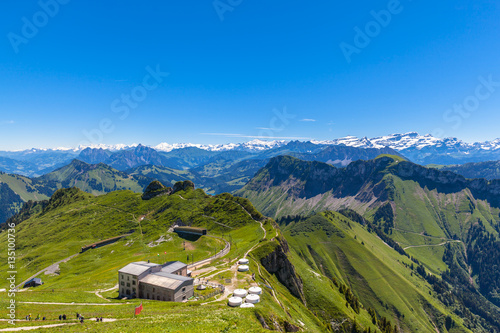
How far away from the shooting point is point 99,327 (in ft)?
155

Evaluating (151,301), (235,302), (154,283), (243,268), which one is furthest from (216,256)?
(235,302)

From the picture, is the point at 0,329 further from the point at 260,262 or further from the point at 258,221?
the point at 258,221

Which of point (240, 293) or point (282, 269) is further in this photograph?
point (282, 269)

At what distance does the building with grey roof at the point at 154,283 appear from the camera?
81.0m

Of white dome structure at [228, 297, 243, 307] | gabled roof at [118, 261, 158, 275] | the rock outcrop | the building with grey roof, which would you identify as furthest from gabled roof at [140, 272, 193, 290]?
the rock outcrop

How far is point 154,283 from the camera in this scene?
85.2 m

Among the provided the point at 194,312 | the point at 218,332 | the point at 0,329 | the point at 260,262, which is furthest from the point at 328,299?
the point at 0,329

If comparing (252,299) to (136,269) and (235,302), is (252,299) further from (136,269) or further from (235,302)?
(136,269)

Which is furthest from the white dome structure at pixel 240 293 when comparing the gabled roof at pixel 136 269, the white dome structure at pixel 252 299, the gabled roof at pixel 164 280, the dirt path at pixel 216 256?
the dirt path at pixel 216 256

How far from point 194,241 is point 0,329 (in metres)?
126

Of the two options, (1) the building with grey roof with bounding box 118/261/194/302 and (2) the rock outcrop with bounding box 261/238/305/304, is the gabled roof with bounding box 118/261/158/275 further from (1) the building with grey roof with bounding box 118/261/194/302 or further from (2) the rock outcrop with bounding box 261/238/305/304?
(2) the rock outcrop with bounding box 261/238/305/304

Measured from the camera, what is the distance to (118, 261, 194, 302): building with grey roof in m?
81.0

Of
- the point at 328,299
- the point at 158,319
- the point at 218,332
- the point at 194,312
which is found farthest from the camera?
→ the point at 328,299

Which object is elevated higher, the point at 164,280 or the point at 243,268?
the point at 164,280
